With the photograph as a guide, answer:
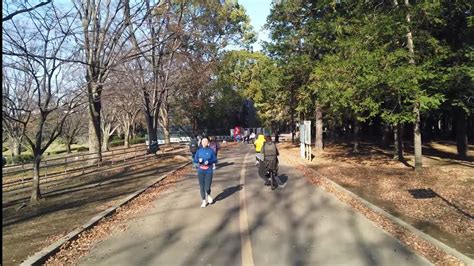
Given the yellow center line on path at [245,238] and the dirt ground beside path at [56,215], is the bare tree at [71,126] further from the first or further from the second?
the yellow center line on path at [245,238]

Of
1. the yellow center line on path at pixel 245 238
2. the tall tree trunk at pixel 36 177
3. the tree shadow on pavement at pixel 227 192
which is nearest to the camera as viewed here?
the yellow center line on path at pixel 245 238

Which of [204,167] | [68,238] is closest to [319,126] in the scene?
[204,167]

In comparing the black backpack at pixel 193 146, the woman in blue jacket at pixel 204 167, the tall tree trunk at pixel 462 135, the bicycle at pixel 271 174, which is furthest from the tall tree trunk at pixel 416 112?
the woman in blue jacket at pixel 204 167

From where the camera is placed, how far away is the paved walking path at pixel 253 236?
701 cm

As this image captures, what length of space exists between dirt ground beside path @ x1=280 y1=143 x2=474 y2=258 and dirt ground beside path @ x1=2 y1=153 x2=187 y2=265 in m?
6.96

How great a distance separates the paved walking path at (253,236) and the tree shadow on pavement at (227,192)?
17cm

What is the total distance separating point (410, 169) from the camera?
736 inches

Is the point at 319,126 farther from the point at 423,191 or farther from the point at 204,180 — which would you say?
the point at 204,180

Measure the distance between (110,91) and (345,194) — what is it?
85.6ft

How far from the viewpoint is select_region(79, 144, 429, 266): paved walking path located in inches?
276

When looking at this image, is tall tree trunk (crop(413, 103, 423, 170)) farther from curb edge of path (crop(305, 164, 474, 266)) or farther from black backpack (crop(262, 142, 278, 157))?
black backpack (crop(262, 142, 278, 157))

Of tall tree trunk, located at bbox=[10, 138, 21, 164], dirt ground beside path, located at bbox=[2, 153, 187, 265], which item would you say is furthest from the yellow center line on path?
tall tree trunk, located at bbox=[10, 138, 21, 164]

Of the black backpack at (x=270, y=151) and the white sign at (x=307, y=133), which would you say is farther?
the white sign at (x=307, y=133)

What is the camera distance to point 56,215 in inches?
455
